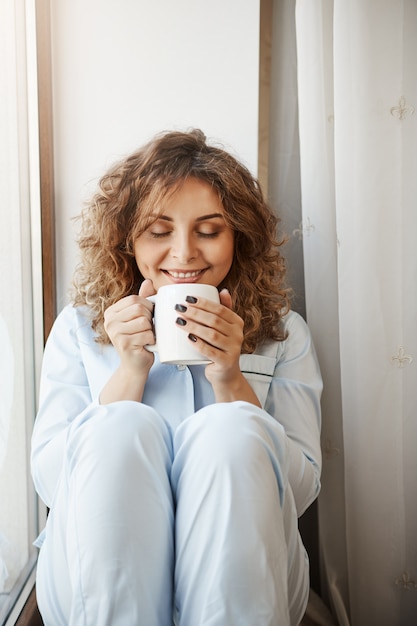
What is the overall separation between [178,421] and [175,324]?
0.85ft

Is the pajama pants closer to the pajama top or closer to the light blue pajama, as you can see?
the light blue pajama

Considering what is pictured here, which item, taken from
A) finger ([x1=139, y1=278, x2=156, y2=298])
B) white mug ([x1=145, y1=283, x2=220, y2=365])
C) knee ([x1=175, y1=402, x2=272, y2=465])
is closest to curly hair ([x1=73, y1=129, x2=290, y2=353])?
finger ([x1=139, y1=278, x2=156, y2=298])

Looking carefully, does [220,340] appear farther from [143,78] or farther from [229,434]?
[143,78]

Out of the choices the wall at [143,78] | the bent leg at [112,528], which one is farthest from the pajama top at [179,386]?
the wall at [143,78]

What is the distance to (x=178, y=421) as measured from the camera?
1130mm

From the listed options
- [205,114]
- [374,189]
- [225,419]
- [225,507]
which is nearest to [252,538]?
[225,507]

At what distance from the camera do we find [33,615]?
1.11 meters

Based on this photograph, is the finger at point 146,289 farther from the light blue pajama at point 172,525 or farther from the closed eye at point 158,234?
the light blue pajama at point 172,525

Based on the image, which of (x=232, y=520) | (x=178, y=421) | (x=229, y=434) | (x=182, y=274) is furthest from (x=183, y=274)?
(x=232, y=520)

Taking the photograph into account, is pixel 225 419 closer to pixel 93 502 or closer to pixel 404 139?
pixel 93 502

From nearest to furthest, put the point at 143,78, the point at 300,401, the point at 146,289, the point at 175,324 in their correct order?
the point at 175,324 < the point at 146,289 < the point at 300,401 < the point at 143,78

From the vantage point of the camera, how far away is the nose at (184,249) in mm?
1075

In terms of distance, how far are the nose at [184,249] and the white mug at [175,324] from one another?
0.14m

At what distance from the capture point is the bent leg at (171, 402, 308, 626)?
76cm
